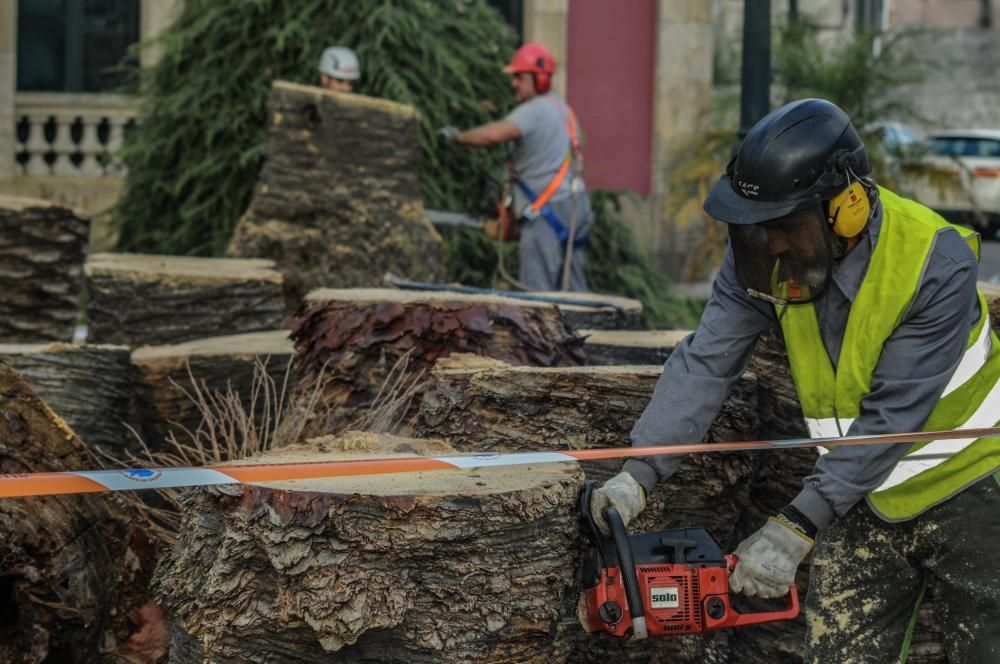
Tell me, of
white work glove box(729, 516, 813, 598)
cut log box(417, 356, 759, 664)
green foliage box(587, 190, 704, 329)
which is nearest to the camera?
white work glove box(729, 516, 813, 598)

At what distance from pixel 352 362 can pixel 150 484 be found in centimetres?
192

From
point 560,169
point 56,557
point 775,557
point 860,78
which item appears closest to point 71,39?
point 860,78

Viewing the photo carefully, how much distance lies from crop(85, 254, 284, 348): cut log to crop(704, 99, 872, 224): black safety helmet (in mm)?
4001

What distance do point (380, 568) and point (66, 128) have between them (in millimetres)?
12524

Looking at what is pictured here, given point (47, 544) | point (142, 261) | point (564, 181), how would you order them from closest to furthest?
point (47, 544), point (142, 261), point (564, 181)

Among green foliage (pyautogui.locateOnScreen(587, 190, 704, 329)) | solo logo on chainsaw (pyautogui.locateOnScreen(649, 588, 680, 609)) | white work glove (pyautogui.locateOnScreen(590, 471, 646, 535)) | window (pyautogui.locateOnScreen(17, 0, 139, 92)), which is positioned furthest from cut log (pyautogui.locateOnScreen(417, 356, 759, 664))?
window (pyautogui.locateOnScreen(17, 0, 139, 92))

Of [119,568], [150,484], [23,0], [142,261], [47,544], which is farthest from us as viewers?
[23,0]

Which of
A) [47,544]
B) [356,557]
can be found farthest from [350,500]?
[47,544]

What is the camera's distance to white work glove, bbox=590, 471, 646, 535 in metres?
3.85

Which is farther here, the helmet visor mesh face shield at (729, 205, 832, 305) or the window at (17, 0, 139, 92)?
the window at (17, 0, 139, 92)

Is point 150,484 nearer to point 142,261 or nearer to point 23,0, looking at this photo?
point 142,261

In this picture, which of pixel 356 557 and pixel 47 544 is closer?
pixel 356 557

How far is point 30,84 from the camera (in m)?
15.8

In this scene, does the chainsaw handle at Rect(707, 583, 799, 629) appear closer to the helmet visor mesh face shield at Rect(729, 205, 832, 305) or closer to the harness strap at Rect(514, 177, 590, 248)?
the helmet visor mesh face shield at Rect(729, 205, 832, 305)
